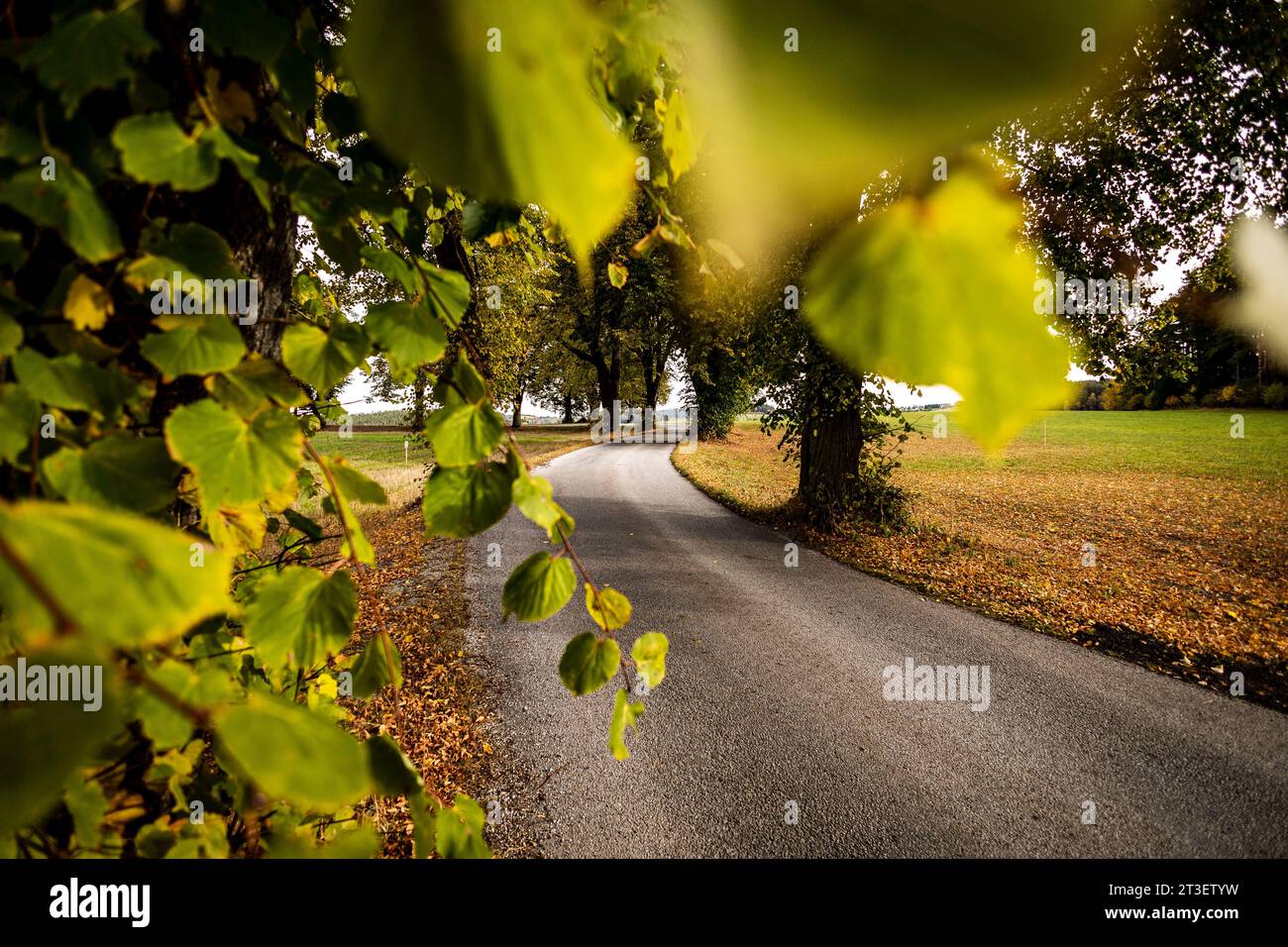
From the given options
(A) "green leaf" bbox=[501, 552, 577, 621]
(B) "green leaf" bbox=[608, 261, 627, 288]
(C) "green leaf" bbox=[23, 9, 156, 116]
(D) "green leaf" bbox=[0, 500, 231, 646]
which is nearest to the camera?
(D) "green leaf" bbox=[0, 500, 231, 646]

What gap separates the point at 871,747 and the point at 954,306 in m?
4.91

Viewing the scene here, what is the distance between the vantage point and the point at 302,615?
0.69 metres

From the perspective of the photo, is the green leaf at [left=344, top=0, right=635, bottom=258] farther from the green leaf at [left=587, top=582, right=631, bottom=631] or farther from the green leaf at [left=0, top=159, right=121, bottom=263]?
the green leaf at [left=587, top=582, right=631, bottom=631]

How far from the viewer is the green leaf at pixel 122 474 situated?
22.3 inches

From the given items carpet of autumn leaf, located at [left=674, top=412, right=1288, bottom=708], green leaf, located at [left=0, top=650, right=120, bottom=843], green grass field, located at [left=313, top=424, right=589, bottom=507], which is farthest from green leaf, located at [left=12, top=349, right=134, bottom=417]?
green grass field, located at [left=313, top=424, right=589, bottom=507]

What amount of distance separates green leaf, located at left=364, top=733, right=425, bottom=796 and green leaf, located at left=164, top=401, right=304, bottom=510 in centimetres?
32

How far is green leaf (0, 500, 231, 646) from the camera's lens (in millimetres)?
219

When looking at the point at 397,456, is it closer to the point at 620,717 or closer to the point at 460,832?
the point at 460,832

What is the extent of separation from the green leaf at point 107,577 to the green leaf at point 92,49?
0.44 m

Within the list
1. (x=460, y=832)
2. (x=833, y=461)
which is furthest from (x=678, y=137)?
(x=833, y=461)

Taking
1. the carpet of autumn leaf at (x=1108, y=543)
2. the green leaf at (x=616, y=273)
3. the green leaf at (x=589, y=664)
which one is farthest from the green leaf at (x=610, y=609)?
the carpet of autumn leaf at (x=1108, y=543)

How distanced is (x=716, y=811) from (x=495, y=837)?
146 cm

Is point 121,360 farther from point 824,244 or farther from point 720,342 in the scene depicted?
point 720,342
